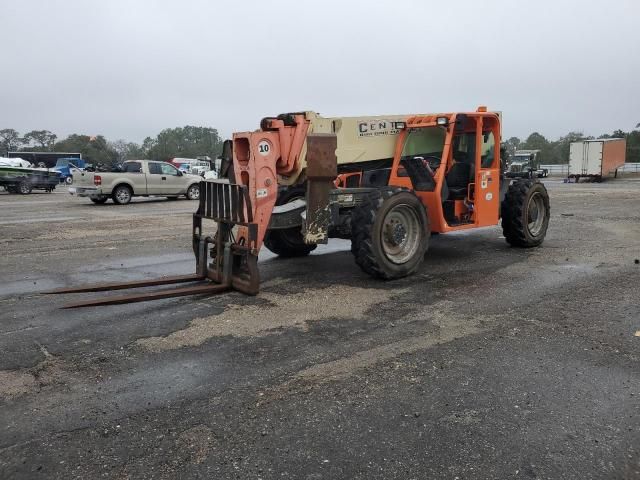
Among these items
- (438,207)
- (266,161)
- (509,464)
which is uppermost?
(266,161)

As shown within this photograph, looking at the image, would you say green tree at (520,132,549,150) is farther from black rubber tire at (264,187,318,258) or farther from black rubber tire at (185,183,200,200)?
black rubber tire at (264,187,318,258)

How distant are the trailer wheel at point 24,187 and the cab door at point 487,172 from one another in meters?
28.6

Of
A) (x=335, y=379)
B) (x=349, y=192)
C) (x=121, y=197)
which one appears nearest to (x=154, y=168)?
(x=121, y=197)

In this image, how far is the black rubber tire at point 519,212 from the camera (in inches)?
375

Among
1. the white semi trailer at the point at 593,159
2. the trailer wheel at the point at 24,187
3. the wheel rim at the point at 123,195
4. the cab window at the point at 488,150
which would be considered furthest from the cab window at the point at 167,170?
the white semi trailer at the point at 593,159

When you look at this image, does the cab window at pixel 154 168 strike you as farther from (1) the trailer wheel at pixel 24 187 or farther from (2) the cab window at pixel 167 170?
(1) the trailer wheel at pixel 24 187

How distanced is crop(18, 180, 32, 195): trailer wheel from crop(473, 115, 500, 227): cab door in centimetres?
2855

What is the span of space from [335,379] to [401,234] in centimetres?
363

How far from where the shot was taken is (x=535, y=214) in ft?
33.1

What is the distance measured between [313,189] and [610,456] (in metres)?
4.67

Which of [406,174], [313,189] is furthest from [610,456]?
[406,174]

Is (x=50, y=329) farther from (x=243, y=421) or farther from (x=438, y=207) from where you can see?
(x=438, y=207)

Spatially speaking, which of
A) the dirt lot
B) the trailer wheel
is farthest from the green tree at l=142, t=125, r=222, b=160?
the dirt lot

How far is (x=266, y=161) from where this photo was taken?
→ 22.7ft
